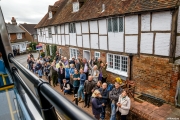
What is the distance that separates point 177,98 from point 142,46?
312cm

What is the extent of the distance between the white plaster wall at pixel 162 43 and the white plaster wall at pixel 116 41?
236 cm

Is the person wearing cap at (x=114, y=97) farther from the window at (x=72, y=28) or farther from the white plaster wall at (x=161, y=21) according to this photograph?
the window at (x=72, y=28)

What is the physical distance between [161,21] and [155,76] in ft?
9.28

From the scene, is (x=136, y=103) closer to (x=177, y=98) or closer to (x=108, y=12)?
(x=177, y=98)

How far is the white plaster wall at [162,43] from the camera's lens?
6719mm

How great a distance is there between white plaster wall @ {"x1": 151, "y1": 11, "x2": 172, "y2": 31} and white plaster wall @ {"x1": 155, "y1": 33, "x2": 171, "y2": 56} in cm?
34

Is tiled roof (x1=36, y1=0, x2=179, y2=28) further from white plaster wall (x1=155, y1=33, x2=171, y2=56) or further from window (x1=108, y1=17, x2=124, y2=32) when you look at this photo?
white plaster wall (x1=155, y1=33, x2=171, y2=56)

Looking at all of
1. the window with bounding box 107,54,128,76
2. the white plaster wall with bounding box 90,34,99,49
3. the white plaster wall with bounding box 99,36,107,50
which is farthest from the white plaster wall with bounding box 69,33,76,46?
the window with bounding box 107,54,128,76

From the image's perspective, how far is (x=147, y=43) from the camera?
7543 mm

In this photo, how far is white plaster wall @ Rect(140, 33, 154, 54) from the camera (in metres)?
7.38

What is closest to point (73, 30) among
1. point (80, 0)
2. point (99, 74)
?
point (80, 0)

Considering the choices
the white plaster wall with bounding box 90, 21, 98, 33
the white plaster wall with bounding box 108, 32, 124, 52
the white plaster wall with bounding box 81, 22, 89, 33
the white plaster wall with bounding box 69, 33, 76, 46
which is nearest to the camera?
the white plaster wall with bounding box 108, 32, 124, 52

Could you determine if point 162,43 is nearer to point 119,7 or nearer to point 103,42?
point 119,7

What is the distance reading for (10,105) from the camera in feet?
8.92
